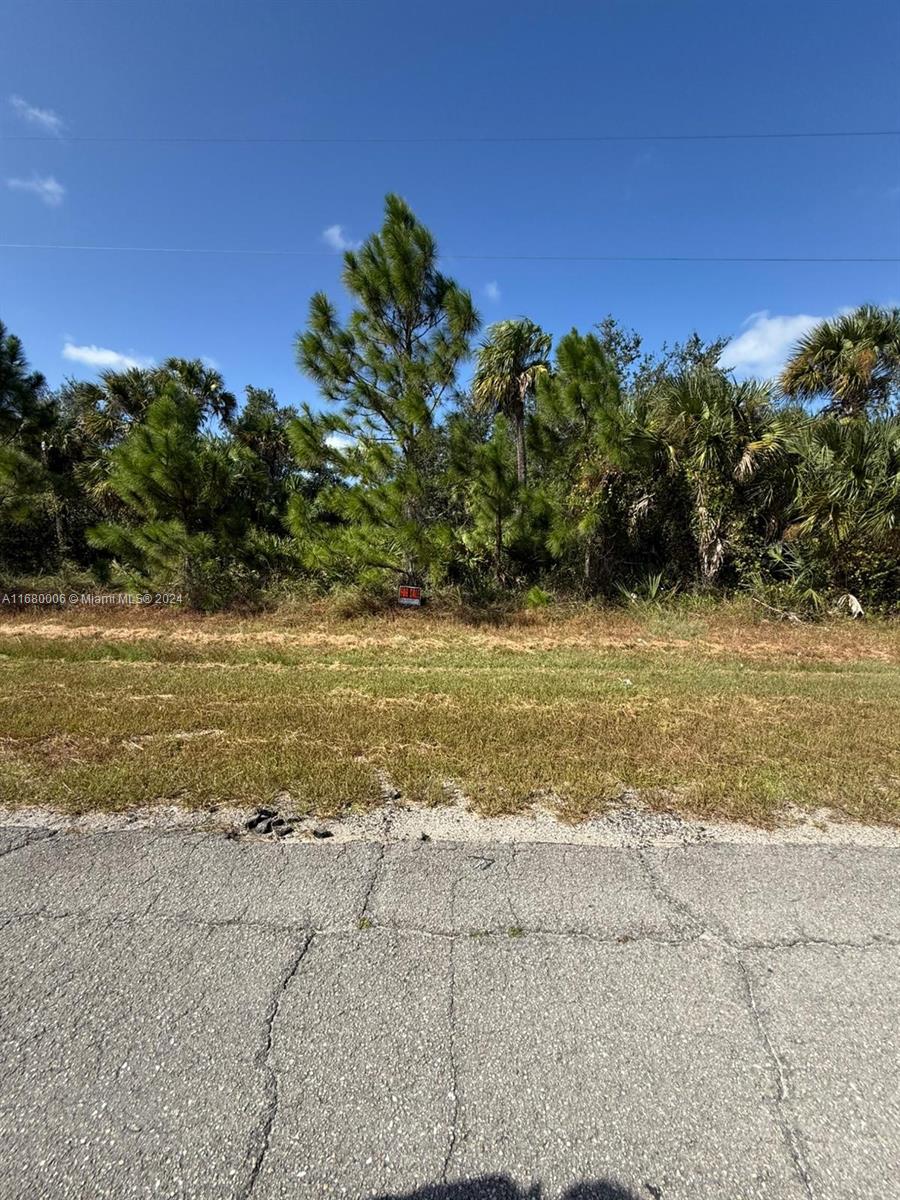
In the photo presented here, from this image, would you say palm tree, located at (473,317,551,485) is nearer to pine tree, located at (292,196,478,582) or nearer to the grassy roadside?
pine tree, located at (292,196,478,582)

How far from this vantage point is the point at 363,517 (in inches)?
427

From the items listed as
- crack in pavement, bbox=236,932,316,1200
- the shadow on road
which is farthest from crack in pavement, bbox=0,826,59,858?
the shadow on road

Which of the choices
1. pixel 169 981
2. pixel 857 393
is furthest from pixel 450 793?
pixel 857 393

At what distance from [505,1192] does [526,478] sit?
11849 millimetres

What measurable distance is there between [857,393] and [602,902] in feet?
49.0

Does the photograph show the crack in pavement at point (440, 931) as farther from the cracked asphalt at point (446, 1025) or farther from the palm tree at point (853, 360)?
the palm tree at point (853, 360)

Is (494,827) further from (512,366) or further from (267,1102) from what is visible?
(512,366)

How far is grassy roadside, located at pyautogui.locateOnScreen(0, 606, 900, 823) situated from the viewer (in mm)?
3635

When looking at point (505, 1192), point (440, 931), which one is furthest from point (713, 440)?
point (505, 1192)

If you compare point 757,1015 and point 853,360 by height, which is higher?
point 853,360

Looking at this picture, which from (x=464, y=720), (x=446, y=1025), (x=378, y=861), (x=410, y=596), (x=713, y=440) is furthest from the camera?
(x=410, y=596)

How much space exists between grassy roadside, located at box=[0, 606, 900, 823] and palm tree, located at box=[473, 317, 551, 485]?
6.97 metres

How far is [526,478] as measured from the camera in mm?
12344

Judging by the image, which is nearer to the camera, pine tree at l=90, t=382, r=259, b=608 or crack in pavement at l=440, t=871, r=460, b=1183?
crack in pavement at l=440, t=871, r=460, b=1183
